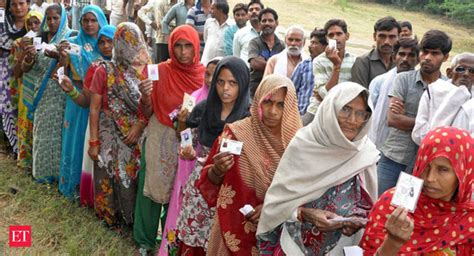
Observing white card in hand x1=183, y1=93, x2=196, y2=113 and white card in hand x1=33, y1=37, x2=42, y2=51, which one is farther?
white card in hand x1=33, y1=37, x2=42, y2=51

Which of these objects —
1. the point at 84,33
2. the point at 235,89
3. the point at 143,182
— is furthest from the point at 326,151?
the point at 84,33

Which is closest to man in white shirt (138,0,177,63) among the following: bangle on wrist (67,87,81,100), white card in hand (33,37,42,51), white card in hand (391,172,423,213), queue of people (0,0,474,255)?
queue of people (0,0,474,255)

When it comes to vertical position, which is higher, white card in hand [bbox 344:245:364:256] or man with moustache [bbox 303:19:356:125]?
man with moustache [bbox 303:19:356:125]

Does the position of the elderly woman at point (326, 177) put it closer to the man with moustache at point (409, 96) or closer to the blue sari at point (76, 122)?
the man with moustache at point (409, 96)

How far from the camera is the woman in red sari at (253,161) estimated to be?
3.04m

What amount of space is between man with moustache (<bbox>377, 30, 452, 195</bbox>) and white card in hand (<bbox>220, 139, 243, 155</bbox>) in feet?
4.69

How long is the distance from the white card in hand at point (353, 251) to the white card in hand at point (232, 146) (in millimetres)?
731

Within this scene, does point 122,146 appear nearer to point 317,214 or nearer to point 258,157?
point 258,157

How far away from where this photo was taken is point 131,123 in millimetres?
4668

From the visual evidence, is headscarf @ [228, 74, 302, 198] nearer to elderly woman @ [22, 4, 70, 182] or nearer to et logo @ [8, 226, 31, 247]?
et logo @ [8, 226, 31, 247]

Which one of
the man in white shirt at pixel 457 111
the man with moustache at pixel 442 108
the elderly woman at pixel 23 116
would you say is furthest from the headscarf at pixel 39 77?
the man in white shirt at pixel 457 111

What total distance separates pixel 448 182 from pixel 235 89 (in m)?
1.52

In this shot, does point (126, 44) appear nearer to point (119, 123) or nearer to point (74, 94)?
point (119, 123)

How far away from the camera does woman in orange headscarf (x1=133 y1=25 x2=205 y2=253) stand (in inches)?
170
